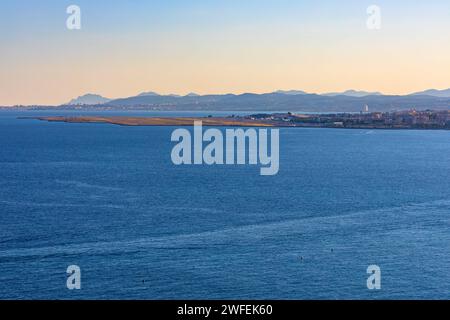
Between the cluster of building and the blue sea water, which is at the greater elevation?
the cluster of building

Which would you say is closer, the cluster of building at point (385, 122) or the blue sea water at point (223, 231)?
the blue sea water at point (223, 231)

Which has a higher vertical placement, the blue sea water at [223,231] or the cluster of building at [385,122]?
the cluster of building at [385,122]

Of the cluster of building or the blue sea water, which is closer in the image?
the blue sea water

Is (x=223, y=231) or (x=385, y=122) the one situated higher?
(x=385, y=122)

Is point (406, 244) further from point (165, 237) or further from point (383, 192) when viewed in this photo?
point (383, 192)

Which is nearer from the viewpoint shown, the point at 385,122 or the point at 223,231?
the point at 223,231

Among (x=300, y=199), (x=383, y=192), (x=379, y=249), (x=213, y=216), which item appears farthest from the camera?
(x=383, y=192)
